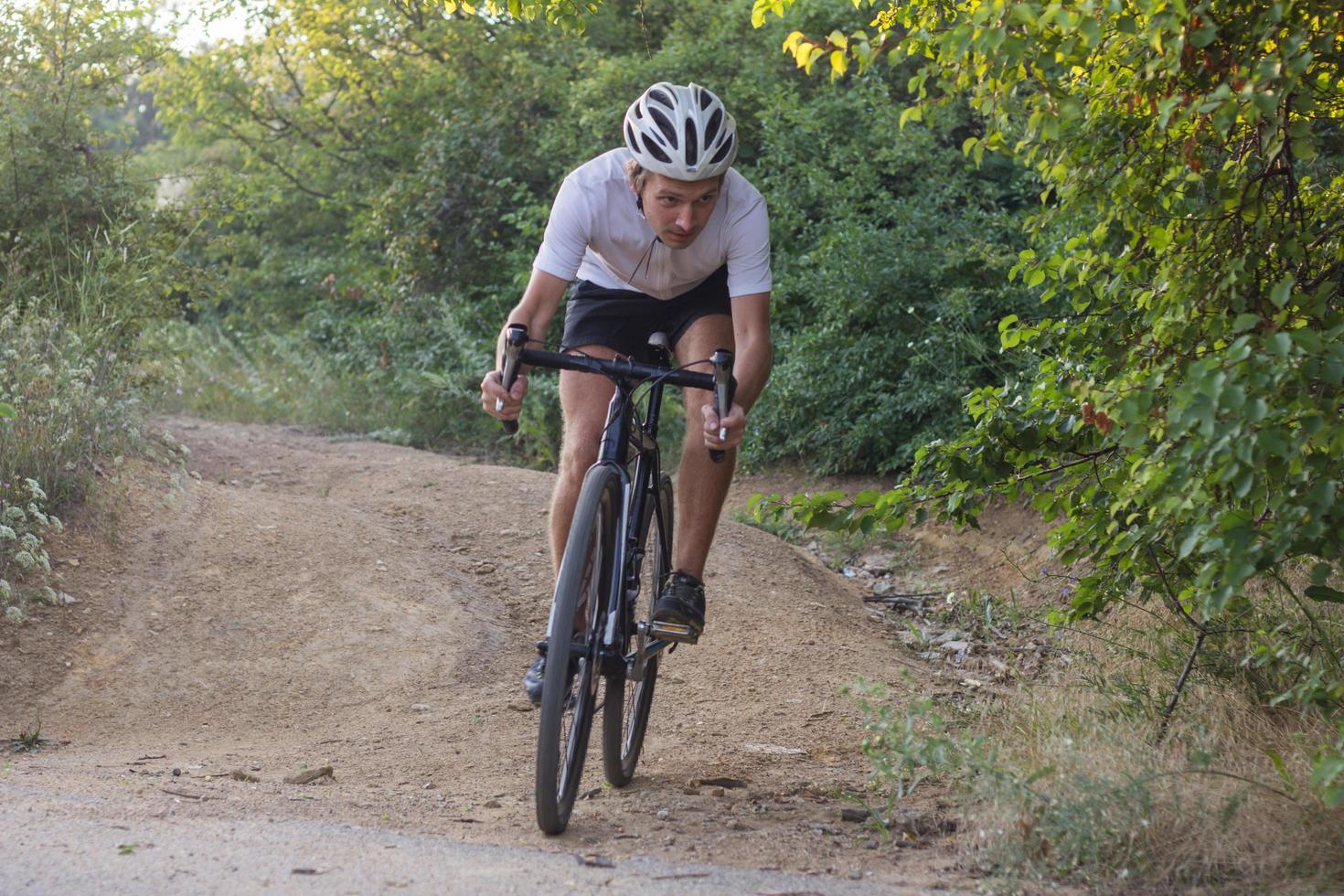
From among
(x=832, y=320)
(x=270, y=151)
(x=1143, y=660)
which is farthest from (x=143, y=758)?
(x=270, y=151)

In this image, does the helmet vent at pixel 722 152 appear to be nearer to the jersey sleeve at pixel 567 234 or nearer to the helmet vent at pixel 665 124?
the helmet vent at pixel 665 124

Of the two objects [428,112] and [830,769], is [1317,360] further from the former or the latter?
[428,112]

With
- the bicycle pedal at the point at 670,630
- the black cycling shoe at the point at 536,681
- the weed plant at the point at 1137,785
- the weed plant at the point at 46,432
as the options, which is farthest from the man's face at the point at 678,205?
the weed plant at the point at 46,432

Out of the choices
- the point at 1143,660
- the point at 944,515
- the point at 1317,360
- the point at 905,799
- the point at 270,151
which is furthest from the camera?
the point at 270,151

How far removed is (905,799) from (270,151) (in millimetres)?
13472

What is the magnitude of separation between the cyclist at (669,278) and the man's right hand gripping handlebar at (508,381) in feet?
0.18

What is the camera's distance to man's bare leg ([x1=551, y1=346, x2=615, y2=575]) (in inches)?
167

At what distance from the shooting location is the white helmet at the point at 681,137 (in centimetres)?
410

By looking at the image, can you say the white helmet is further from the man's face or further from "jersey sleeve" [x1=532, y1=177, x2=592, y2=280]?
"jersey sleeve" [x1=532, y1=177, x2=592, y2=280]

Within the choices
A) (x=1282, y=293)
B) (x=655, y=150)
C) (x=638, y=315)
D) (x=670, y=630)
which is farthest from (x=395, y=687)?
(x=1282, y=293)

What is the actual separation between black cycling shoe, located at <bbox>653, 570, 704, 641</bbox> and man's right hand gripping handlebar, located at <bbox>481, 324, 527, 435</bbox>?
754 mm

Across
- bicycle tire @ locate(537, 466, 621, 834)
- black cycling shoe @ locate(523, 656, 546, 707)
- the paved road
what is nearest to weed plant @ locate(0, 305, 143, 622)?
the paved road

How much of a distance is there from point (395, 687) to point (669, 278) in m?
2.20

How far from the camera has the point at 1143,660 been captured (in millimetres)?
4781
